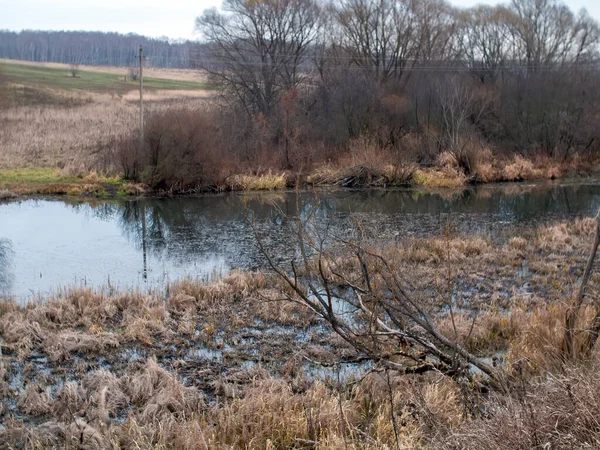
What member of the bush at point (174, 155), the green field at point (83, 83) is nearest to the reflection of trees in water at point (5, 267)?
the bush at point (174, 155)

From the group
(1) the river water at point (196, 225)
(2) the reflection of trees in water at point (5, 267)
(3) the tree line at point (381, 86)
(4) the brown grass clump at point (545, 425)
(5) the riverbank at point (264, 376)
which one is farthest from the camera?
(3) the tree line at point (381, 86)

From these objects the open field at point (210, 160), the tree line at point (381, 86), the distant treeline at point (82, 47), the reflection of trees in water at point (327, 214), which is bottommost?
the reflection of trees in water at point (327, 214)

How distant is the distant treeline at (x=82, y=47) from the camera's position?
341 feet

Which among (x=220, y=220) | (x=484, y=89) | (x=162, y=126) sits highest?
(x=484, y=89)

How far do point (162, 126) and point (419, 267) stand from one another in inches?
621

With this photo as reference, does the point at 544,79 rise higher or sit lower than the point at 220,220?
higher

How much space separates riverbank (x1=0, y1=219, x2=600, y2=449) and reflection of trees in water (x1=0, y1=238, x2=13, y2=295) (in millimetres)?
2142

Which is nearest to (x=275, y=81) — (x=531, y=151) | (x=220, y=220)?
(x=531, y=151)

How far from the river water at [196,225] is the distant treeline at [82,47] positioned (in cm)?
8123

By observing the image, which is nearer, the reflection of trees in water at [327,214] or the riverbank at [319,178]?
the reflection of trees in water at [327,214]

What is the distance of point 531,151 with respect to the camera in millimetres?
33312

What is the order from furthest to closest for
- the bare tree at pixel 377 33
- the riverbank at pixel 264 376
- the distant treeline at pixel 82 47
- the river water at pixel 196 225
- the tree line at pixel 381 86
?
the distant treeline at pixel 82 47
the bare tree at pixel 377 33
the tree line at pixel 381 86
the river water at pixel 196 225
the riverbank at pixel 264 376

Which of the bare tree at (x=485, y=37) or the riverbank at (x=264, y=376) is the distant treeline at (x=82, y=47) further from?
the riverbank at (x=264, y=376)

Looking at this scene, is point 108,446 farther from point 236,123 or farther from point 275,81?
point 275,81
